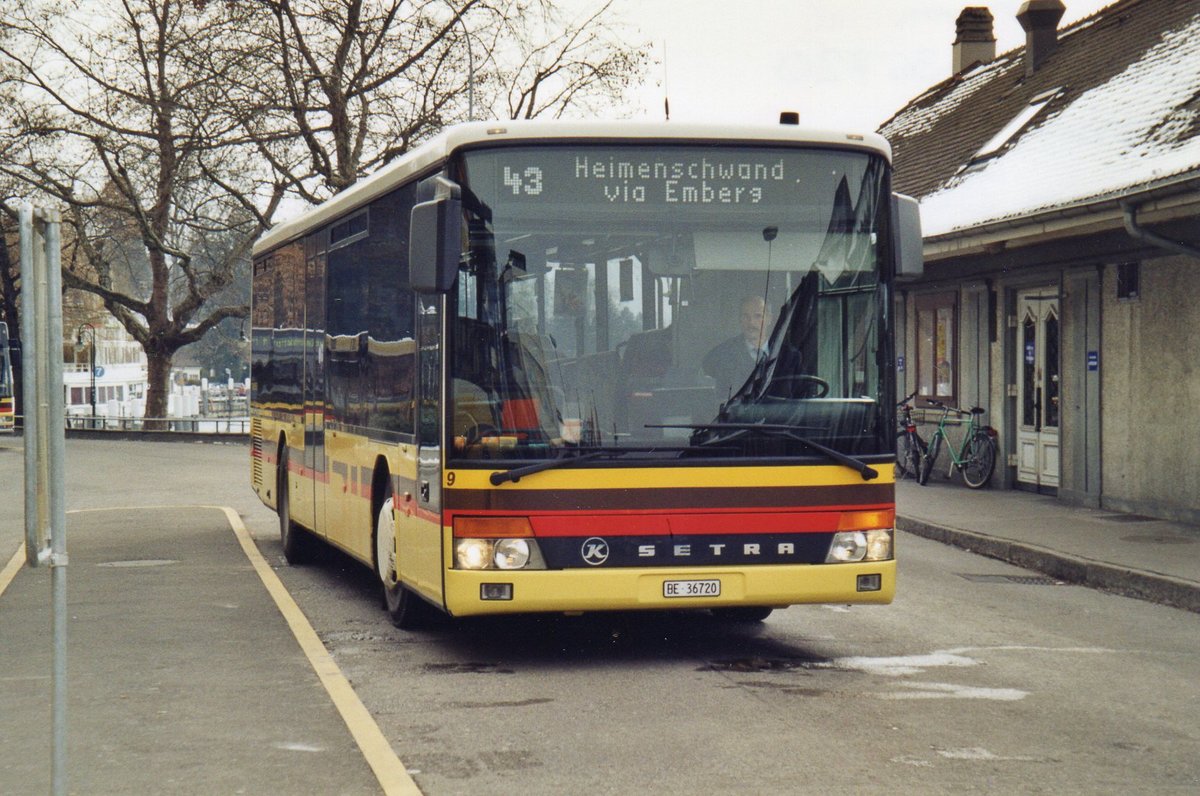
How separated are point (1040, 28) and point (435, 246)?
2021 cm

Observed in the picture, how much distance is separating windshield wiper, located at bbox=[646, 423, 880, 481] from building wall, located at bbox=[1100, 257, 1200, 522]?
8973 mm


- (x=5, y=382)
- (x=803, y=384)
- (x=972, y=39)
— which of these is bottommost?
(x=803, y=384)

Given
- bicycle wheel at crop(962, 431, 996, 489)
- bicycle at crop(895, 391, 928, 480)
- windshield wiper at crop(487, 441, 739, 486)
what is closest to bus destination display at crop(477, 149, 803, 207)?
windshield wiper at crop(487, 441, 739, 486)

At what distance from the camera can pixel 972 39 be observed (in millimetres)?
33656

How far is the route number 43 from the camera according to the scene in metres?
8.41

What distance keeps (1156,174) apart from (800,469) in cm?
856

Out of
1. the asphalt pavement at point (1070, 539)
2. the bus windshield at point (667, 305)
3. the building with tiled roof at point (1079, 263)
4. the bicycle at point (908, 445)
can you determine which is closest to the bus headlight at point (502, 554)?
the bus windshield at point (667, 305)

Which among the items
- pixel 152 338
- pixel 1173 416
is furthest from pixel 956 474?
pixel 152 338

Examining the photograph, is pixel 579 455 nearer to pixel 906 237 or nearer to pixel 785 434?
pixel 785 434

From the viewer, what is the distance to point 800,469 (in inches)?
335

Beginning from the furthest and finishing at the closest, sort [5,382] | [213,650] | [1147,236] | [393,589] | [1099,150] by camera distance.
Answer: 1. [5,382]
2. [1099,150]
3. [1147,236]
4. [393,589]
5. [213,650]

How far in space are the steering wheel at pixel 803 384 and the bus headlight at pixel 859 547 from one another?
0.73 m

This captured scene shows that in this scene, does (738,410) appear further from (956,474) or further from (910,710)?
(956,474)

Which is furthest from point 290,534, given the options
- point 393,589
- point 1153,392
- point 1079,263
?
point 1079,263
